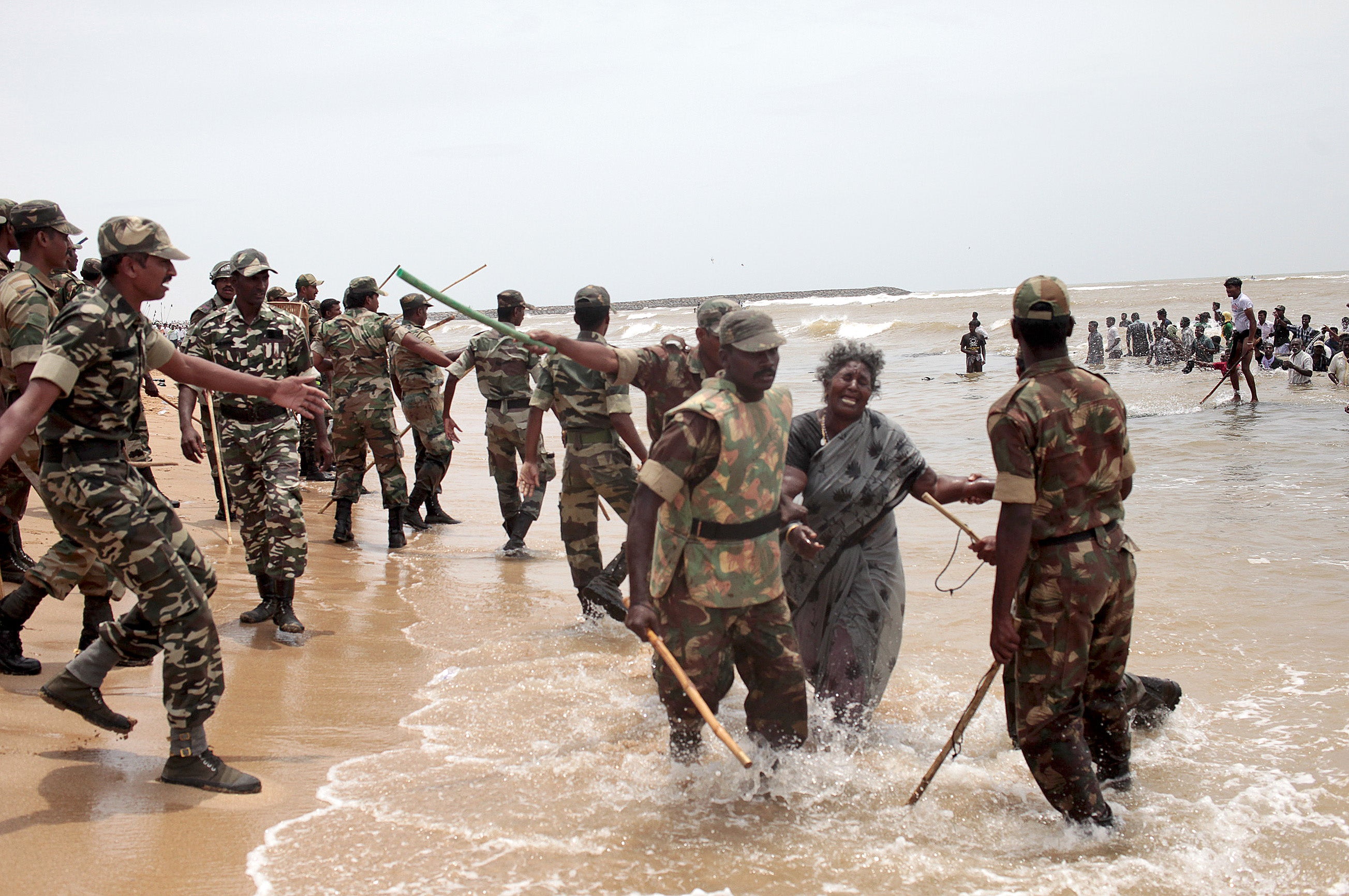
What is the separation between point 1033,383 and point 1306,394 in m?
19.2

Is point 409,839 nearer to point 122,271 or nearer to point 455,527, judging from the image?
point 122,271

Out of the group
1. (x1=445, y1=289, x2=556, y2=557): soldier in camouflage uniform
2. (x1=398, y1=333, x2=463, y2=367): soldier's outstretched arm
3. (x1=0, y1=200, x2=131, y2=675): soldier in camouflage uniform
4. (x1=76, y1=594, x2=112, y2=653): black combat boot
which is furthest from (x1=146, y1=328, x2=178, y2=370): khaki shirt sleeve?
(x1=398, y1=333, x2=463, y2=367): soldier's outstretched arm

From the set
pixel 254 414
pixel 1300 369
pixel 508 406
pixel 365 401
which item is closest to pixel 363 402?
pixel 365 401

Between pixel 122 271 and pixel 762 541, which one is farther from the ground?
pixel 122 271

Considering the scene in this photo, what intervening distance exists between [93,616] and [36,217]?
189 centimetres

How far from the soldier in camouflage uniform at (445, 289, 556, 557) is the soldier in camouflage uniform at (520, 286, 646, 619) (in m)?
2.07

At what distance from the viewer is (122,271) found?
12.8 ft

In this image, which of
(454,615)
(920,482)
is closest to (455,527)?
(454,615)

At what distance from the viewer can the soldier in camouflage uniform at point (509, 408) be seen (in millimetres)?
8742

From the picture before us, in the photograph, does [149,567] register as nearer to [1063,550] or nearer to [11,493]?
[11,493]

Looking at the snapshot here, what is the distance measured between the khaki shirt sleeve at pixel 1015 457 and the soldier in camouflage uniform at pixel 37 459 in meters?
3.78

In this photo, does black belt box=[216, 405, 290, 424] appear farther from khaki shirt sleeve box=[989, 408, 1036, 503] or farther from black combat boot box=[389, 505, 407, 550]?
khaki shirt sleeve box=[989, 408, 1036, 503]

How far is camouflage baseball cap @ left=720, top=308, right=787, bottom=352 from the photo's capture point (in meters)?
3.78

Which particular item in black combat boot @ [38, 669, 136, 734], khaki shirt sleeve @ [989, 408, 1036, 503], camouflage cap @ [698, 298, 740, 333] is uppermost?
camouflage cap @ [698, 298, 740, 333]
